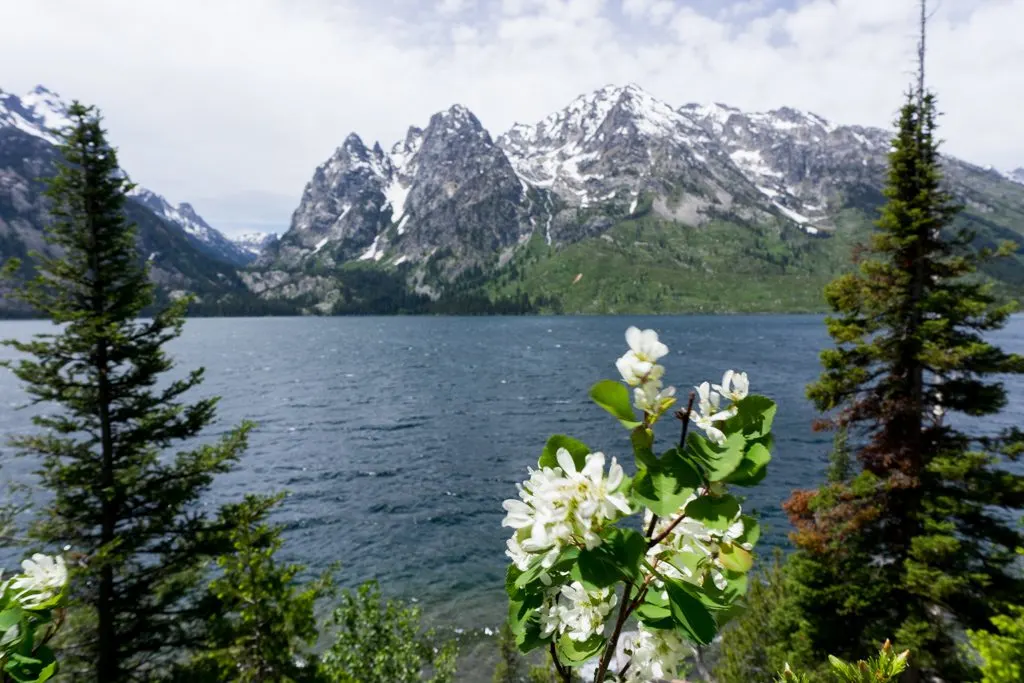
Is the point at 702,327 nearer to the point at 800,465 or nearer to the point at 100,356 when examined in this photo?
the point at 800,465

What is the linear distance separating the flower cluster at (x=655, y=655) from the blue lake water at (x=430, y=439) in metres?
9.33

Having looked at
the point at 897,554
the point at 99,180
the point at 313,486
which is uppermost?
the point at 99,180

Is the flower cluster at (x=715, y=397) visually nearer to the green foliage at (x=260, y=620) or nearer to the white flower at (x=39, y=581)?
the white flower at (x=39, y=581)

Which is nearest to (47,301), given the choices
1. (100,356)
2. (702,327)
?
(100,356)

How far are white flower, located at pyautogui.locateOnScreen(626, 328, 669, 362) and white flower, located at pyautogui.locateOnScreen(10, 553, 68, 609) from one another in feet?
7.76

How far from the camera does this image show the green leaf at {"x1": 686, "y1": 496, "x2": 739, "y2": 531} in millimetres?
1431

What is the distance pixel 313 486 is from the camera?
4206 centimetres

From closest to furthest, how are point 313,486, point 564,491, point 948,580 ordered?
point 564,491 → point 948,580 → point 313,486

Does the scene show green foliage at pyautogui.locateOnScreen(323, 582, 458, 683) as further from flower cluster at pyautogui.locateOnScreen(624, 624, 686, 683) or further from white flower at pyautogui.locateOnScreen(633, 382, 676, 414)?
white flower at pyautogui.locateOnScreen(633, 382, 676, 414)

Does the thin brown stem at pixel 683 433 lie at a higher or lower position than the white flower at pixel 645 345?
lower

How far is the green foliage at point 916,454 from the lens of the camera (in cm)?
1156

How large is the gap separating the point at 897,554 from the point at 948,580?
1.67 metres

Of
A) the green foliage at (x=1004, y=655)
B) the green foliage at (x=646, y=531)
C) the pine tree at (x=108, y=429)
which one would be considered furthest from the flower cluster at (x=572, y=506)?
the pine tree at (x=108, y=429)

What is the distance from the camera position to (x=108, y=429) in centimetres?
1417
